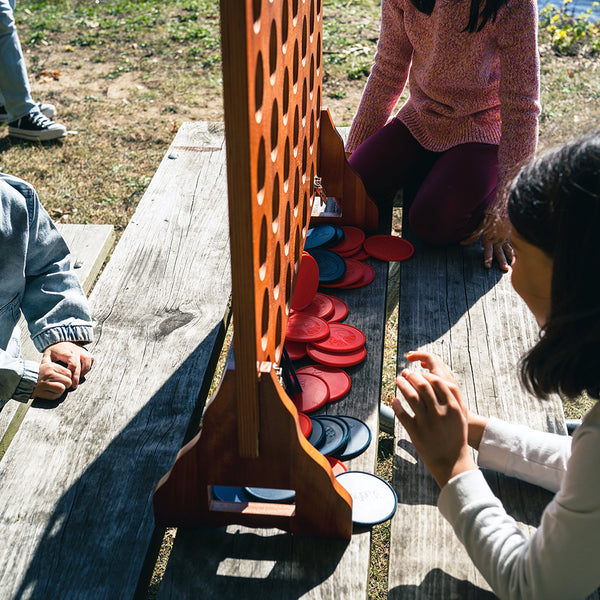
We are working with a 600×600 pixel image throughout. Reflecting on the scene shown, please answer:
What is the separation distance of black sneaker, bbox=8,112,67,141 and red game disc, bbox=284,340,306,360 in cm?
340

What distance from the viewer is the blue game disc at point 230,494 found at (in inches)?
62.3

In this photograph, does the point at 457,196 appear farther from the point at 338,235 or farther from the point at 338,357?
the point at 338,357

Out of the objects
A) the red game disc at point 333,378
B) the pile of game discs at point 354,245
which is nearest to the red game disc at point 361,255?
the pile of game discs at point 354,245

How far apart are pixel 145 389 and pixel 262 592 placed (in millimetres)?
707

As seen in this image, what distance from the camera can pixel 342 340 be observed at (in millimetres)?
2027

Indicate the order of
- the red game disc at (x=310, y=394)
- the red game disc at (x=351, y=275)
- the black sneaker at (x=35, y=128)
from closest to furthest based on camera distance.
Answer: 1. the red game disc at (x=310, y=394)
2. the red game disc at (x=351, y=275)
3. the black sneaker at (x=35, y=128)

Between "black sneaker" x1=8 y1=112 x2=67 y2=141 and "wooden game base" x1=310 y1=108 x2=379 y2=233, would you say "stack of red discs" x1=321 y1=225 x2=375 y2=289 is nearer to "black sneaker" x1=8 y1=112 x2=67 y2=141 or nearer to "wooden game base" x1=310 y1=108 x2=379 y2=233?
"wooden game base" x1=310 y1=108 x2=379 y2=233

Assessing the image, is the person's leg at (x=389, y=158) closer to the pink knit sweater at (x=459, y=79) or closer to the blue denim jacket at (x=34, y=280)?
the pink knit sweater at (x=459, y=79)

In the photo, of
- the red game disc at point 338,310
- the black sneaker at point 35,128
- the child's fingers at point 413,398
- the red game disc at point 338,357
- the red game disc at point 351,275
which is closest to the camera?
the child's fingers at point 413,398

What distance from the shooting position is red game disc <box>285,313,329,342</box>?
2041 mm

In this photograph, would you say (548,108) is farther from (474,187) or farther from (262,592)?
(262,592)

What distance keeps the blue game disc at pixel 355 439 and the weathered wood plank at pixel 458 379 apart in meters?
0.09

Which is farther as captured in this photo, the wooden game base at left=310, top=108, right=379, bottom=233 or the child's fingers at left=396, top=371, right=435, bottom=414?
the wooden game base at left=310, top=108, right=379, bottom=233

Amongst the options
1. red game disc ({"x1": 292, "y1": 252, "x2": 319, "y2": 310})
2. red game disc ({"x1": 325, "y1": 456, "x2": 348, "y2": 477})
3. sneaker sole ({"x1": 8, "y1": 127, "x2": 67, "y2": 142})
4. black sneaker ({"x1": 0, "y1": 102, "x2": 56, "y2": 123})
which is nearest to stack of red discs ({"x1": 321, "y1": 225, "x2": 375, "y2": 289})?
red game disc ({"x1": 292, "y1": 252, "x2": 319, "y2": 310})
